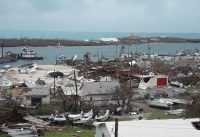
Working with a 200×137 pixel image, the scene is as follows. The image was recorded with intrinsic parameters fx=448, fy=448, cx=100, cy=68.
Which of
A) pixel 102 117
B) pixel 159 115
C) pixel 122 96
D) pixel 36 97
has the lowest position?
pixel 159 115

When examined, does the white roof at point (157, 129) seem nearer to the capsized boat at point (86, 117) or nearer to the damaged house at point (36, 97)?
the capsized boat at point (86, 117)

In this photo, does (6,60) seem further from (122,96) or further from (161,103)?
(161,103)

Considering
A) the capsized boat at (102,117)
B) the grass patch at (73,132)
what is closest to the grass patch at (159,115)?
the capsized boat at (102,117)

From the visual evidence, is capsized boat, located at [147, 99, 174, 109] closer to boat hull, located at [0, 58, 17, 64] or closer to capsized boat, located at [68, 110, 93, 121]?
capsized boat, located at [68, 110, 93, 121]

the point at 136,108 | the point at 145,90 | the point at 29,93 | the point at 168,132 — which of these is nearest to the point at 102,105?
the point at 136,108

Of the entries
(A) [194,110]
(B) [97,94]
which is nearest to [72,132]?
(A) [194,110]

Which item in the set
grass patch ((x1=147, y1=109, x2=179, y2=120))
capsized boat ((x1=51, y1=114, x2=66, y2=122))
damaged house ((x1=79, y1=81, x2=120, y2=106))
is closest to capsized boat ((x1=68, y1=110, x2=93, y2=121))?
capsized boat ((x1=51, y1=114, x2=66, y2=122))
